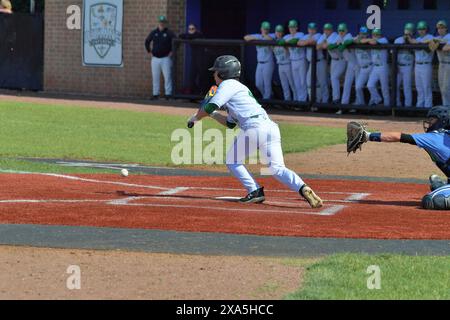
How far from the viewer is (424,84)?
24766 mm

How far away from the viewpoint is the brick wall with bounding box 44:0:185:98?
99.5 ft

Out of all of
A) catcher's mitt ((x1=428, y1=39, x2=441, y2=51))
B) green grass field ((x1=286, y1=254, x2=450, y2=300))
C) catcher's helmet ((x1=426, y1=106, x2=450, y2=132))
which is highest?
catcher's mitt ((x1=428, y1=39, x2=441, y2=51))

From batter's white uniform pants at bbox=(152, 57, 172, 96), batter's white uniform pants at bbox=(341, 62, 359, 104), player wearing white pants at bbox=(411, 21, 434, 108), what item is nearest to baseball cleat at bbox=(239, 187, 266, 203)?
player wearing white pants at bbox=(411, 21, 434, 108)

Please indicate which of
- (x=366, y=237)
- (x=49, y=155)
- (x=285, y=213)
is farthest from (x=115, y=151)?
(x=366, y=237)

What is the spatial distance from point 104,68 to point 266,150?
65.5 feet

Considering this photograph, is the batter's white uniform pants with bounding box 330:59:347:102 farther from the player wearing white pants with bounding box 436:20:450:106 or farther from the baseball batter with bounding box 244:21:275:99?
the player wearing white pants with bounding box 436:20:450:106

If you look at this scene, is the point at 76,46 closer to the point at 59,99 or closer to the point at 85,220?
the point at 59,99

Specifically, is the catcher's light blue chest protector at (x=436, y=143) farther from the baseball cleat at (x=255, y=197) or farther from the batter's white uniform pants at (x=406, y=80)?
the batter's white uniform pants at (x=406, y=80)

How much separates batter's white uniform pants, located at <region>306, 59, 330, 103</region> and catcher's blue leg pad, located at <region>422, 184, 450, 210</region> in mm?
14439

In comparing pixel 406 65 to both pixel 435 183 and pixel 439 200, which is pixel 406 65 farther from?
pixel 439 200

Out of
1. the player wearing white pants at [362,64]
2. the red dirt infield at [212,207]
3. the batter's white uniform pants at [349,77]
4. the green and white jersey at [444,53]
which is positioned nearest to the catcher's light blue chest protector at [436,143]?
the red dirt infield at [212,207]

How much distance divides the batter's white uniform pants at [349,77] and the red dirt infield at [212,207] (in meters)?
11.1

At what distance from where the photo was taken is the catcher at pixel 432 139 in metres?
11.9

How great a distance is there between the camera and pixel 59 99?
1158 inches
